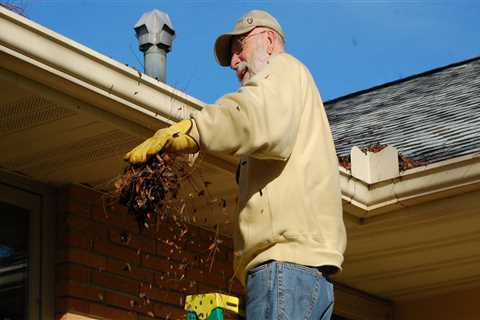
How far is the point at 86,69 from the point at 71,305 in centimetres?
178

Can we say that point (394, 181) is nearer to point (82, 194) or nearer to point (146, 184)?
point (82, 194)

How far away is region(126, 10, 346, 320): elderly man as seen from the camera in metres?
4.87

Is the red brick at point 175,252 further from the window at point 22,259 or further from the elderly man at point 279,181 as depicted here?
the elderly man at point 279,181

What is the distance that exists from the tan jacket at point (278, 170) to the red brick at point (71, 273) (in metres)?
2.57

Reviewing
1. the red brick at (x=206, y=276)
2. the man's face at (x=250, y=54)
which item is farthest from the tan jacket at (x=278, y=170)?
the red brick at (x=206, y=276)

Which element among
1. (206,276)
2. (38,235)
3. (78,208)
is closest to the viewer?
(38,235)

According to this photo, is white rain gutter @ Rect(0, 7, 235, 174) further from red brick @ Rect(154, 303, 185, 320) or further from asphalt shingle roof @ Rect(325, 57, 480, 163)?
asphalt shingle roof @ Rect(325, 57, 480, 163)

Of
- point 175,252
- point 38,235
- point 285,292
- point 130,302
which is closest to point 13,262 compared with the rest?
point 38,235

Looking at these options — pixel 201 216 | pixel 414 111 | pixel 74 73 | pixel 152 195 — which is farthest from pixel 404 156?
pixel 152 195

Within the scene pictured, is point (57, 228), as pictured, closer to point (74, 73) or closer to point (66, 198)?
point (66, 198)

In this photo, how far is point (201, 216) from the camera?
808cm

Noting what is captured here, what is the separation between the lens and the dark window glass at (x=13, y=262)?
24.2 feet

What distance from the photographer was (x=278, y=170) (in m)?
5.03

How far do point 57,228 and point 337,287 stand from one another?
7.93 feet
